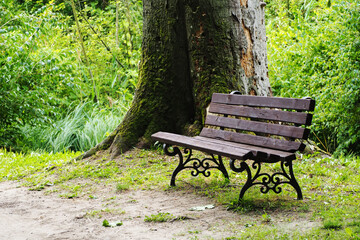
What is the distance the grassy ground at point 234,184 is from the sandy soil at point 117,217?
0.14 meters

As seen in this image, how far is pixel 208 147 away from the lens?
426cm

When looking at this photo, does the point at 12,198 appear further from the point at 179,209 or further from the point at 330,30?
the point at 330,30

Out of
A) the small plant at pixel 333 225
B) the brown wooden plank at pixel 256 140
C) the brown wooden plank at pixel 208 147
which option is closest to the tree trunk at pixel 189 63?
the brown wooden plank at pixel 256 140

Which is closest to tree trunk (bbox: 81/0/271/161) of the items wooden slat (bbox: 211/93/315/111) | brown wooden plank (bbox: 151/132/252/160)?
wooden slat (bbox: 211/93/315/111)

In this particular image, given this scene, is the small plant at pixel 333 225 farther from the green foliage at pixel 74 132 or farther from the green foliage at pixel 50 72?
the green foliage at pixel 74 132

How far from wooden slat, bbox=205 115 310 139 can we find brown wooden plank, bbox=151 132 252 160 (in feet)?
1.48

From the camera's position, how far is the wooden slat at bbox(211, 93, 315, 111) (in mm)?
4004

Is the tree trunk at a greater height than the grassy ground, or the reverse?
the tree trunk

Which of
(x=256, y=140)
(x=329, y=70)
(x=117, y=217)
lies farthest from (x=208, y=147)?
(x=329, y=70)

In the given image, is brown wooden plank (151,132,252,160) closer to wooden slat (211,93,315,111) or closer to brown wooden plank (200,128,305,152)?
brown wooden plank (200,128,305,152)

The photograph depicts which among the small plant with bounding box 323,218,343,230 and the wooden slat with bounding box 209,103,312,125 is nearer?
the small plant with bounding box 323,218,343,230

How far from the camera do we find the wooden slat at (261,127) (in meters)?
4.02

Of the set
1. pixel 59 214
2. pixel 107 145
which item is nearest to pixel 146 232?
pixel 59 214

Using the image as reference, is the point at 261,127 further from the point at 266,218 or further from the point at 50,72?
the point at 50,72
